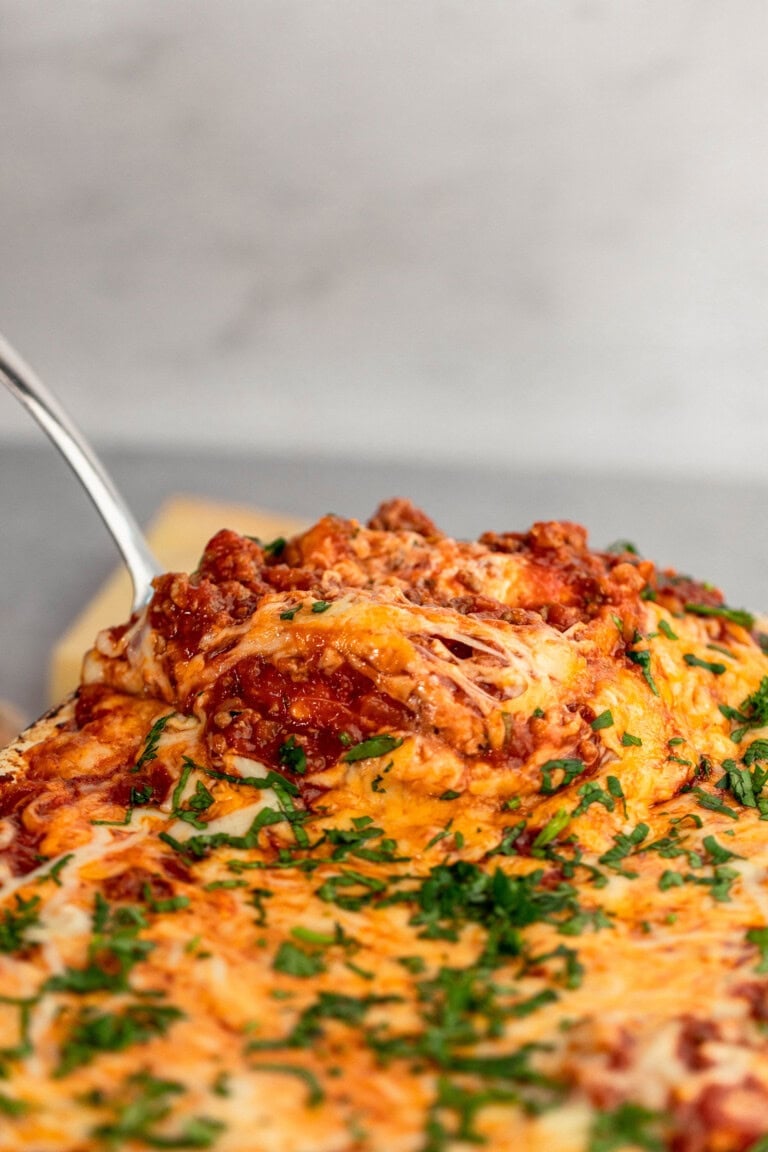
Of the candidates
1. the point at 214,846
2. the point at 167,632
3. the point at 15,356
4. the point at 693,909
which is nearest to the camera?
the point at 693,909

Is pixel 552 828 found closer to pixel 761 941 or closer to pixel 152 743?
pixel 761 941

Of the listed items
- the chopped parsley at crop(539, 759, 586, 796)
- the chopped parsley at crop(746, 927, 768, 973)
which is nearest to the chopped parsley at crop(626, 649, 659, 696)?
the chopped parsley at crop(539, 759, 586, 796)

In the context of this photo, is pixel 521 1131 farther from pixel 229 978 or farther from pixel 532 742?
pixel 532 742

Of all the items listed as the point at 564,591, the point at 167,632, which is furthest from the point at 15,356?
the point at 564,591

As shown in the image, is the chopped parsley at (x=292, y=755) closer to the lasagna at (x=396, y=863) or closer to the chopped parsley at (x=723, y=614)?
the lasagna at (x=396, y=863)

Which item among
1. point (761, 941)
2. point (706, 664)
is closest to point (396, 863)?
point (761, 941)

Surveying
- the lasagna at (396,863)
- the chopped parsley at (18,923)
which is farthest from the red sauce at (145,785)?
the chopped parsley at (18,923)
